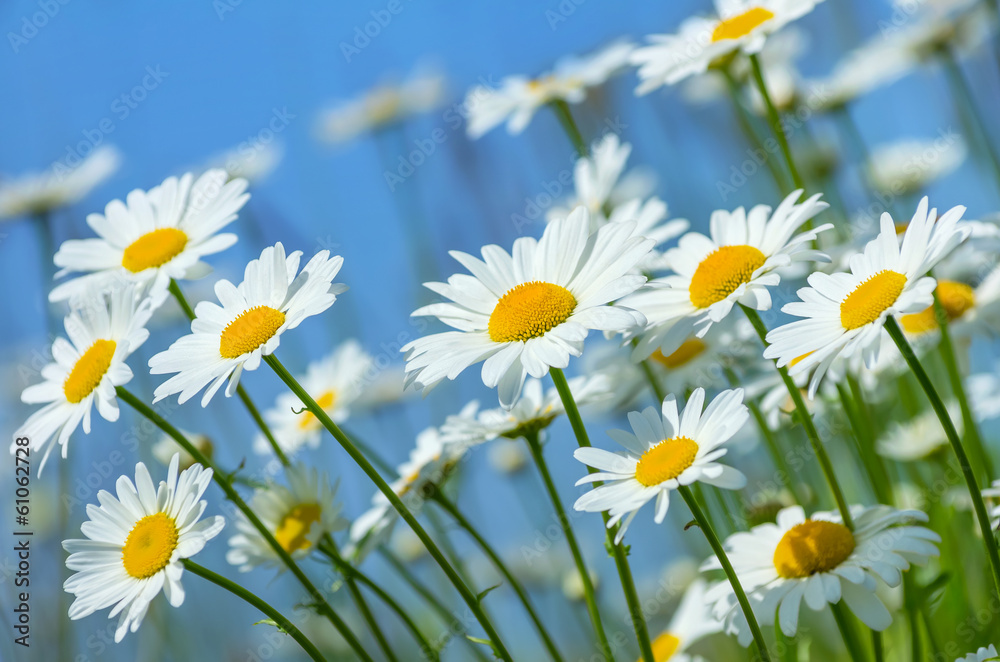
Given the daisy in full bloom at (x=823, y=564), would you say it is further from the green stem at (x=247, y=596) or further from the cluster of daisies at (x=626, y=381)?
the green stem at (x=247, y=596)

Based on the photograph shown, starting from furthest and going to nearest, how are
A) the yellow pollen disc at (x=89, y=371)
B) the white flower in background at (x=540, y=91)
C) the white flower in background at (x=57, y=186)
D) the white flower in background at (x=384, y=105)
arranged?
the white flower in background at (x=384, y=105) → the white flower in background at (x=57, y=186) → the white flower in background at (x=540, y=91) → the yellow pollen disc at (x=89, y=371)

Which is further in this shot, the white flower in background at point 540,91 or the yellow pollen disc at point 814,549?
the white flower in background at point 540,91

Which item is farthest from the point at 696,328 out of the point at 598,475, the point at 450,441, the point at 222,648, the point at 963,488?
the point at 222,648

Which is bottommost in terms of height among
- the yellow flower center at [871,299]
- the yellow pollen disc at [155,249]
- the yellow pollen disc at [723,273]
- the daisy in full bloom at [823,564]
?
the daisy in full bloom at [823,564]

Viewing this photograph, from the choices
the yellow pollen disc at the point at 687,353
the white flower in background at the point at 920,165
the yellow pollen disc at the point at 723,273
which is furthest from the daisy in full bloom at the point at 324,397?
the white flower in background at the point at 920,165

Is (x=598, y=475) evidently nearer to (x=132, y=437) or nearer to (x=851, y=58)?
(x=132, y=437)

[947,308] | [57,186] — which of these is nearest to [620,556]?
[947,308]

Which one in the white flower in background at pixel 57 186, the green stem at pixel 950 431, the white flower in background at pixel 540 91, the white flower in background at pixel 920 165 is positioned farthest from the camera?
the white flower in background at pixel 57 186
